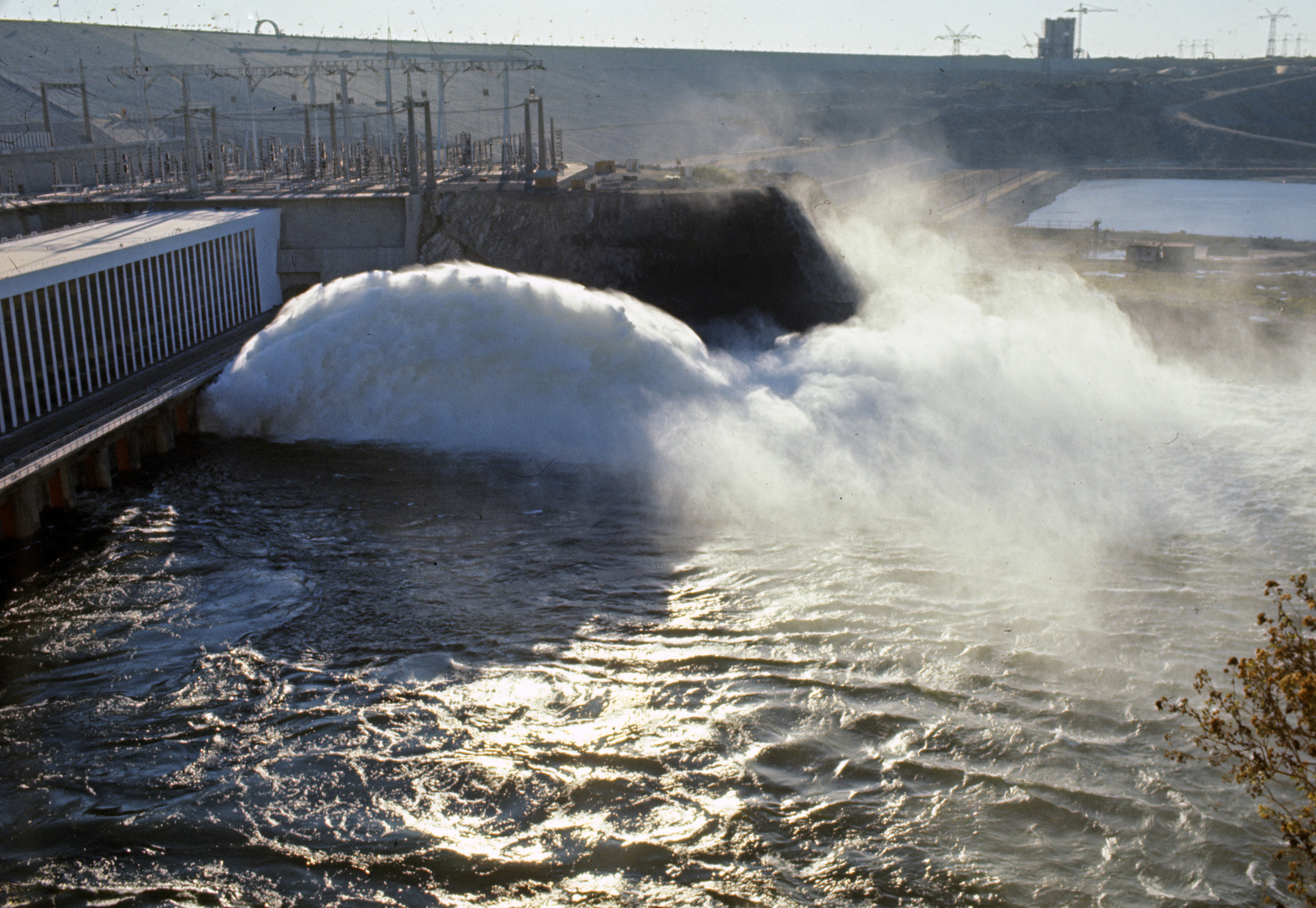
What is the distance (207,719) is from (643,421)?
1436 cm

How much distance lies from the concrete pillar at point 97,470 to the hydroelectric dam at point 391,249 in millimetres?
3382

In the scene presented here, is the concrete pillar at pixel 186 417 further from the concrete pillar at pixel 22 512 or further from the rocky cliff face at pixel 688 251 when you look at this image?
the rocky cliff face at pixel 688 251

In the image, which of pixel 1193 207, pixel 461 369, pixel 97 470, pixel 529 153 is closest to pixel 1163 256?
pixel 529 153

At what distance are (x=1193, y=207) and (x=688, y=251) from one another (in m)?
72.1

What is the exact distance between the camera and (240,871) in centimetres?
1206

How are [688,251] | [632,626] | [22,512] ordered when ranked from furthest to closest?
1. [688,251]
2. [22,512]
3. [632,626]

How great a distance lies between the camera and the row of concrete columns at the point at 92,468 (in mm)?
21359

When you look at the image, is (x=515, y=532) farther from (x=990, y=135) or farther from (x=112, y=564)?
(x=990, y=135)

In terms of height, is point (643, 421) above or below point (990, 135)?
below

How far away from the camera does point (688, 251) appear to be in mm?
40594

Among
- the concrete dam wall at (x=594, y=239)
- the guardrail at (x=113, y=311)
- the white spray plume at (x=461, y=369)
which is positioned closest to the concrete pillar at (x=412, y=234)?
the concrete dam wall at (x=594, y=239)

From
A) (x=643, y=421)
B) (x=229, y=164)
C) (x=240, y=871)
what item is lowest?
(x=240, y=871)

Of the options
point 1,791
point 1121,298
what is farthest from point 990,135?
point 1,791

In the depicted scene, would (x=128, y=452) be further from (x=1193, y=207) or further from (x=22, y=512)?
(x=1193, y=207)
